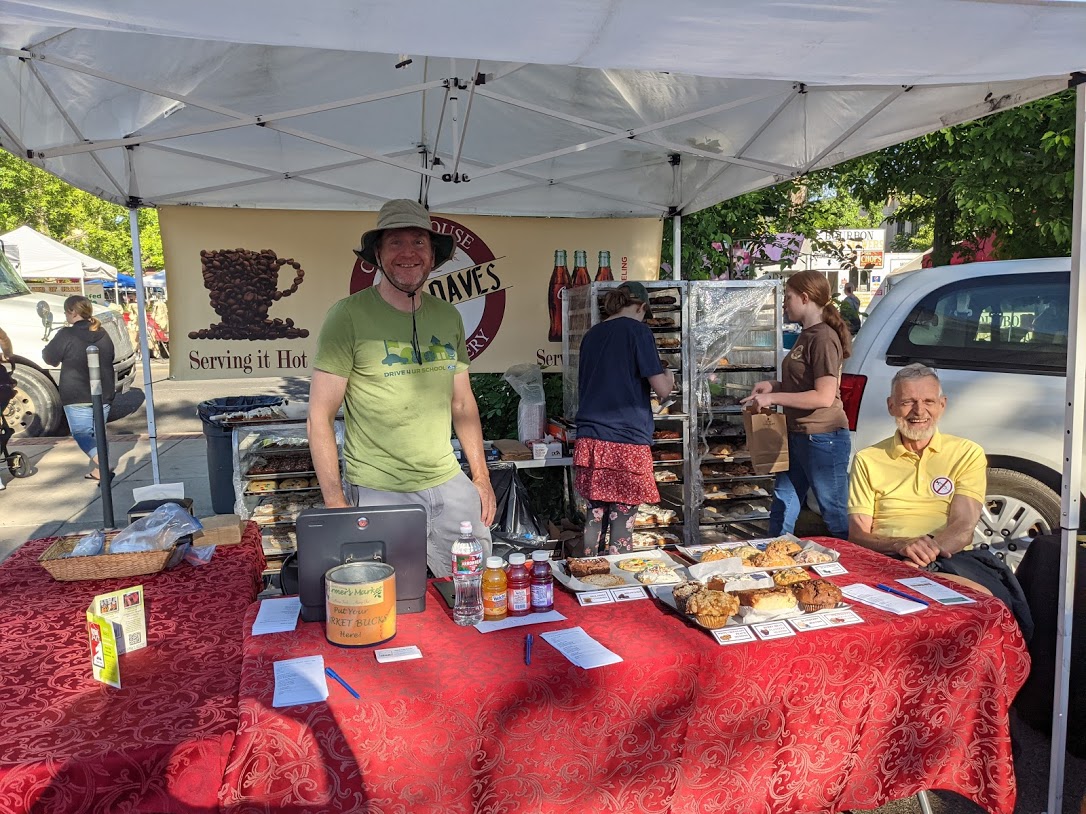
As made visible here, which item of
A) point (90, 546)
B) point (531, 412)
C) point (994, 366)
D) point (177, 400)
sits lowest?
point (177, 400)

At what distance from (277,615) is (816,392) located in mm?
3397

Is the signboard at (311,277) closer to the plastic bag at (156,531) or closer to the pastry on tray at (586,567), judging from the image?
the plastic bag at (156,531)

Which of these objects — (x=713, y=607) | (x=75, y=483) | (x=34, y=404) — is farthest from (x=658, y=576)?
(x=34, y=404)

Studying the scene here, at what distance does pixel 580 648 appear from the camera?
219 cm

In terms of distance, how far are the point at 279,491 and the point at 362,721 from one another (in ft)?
12.0

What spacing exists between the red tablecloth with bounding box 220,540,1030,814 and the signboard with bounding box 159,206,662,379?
434cm

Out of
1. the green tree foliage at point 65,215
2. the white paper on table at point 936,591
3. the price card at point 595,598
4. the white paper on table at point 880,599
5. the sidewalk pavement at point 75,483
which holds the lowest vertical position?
the sidewalk pavement at point 75,483

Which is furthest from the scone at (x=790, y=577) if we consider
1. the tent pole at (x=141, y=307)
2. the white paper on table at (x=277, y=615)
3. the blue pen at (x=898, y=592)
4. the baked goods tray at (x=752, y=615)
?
the tent pole at (x=141, y=307)

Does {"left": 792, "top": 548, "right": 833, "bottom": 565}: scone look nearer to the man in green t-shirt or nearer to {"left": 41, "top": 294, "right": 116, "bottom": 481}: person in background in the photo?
the man in green t-shirt

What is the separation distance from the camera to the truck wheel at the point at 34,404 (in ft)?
34.3

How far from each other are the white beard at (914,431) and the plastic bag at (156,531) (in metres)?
3.01

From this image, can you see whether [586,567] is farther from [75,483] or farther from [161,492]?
[75,483]

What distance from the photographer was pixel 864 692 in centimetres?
230

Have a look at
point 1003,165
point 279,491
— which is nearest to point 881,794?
point 279,491
